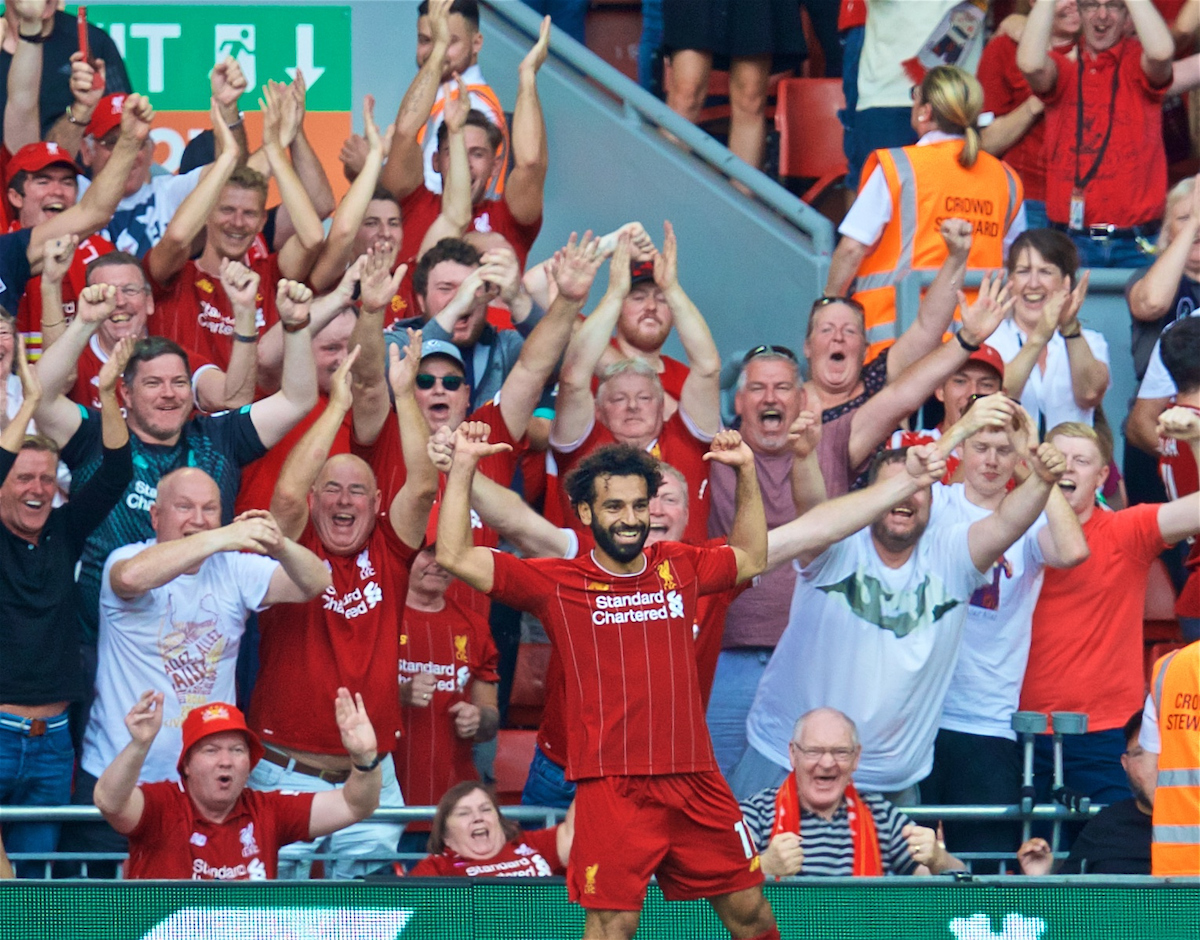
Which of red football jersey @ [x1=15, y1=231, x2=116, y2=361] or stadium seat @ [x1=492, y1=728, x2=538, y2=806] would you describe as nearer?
stadium seat @ [x1=492, y1=728, x2=538, y2=806]

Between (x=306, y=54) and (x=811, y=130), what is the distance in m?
2.79

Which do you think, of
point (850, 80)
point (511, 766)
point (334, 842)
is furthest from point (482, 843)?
point (850, 80)

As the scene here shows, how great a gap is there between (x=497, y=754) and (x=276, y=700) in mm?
1083

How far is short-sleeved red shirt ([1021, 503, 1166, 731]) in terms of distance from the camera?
753cm

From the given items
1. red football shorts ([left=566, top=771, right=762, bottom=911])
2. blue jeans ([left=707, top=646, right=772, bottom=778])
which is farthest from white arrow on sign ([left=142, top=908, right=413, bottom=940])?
blue jeans ([left=707, top=646, right=772, bottom=778])

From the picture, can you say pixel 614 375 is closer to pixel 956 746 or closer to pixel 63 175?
pixel 956 746

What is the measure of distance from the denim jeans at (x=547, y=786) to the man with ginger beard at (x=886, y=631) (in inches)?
27.9

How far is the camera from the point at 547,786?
7098 millimetres

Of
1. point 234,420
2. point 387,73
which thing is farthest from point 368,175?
point 387,73

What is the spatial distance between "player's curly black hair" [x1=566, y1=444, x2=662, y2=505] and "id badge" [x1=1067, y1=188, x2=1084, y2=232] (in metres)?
4.25

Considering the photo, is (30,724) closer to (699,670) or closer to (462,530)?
(462,530)

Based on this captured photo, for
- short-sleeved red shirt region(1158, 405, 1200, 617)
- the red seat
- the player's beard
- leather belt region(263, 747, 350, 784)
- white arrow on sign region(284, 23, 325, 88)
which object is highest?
white arrow on sign region(284, 23, 325, 88)

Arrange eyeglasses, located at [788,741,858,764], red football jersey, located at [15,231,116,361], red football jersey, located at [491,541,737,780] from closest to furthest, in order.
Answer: red football jersey, located at [491,541,737,780]
eyeglasses, located at [788,741,858,764]
red football jersey, located at [15,231,116,361]

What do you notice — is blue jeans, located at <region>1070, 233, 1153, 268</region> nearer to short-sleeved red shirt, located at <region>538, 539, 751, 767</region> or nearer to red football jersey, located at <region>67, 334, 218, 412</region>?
short-sleeved red shirt, located at <region>538, 539, 751, 767</region>
